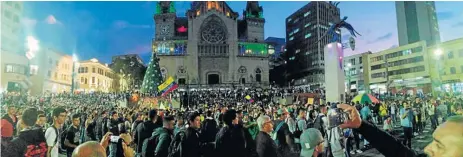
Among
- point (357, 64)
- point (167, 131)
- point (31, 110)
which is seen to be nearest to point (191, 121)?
point (167, 131)

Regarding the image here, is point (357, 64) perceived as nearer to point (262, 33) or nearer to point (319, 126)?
point (262, 33)

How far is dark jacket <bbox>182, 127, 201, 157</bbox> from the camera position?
3796 millimetres

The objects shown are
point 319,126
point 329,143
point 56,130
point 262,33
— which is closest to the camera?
point 56,130

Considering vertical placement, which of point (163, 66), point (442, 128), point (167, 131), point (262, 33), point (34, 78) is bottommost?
point (167, 131)

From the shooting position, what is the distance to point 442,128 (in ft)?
4.49

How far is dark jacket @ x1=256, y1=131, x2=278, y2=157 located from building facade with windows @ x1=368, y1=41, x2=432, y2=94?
45211mm

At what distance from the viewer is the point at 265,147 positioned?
373cm

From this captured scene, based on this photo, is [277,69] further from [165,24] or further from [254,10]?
[165,24]

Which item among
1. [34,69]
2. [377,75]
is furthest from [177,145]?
[377,75]

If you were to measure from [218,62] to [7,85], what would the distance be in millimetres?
32803

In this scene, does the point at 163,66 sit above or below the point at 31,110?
above

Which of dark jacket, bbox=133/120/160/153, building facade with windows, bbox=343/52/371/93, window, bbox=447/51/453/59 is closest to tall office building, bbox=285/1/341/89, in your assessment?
building facade with windows, bbox=343/52/371/93

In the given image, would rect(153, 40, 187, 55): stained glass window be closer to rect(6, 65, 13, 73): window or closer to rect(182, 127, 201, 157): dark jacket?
rect(6, 65, 13, 73): window

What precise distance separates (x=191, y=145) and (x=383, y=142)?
2.67 metres
